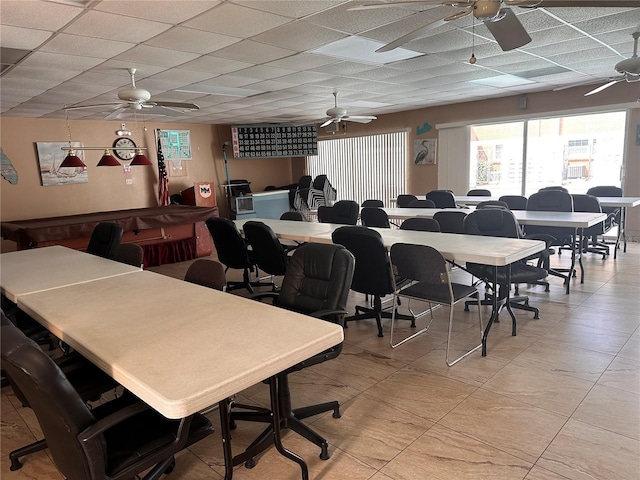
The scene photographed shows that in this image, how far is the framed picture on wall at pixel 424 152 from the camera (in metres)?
8.95

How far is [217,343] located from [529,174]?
25.6ft

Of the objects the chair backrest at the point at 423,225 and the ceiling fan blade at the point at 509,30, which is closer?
the ceiling fan blade at the point at 509,30

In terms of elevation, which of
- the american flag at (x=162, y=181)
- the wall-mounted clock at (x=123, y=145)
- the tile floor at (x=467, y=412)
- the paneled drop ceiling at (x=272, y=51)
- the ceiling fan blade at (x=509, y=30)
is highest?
the paneled drop ceiling at (x=272, y=51)

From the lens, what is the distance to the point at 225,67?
183 inches

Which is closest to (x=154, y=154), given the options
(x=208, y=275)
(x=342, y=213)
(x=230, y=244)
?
(x=342, y=213)

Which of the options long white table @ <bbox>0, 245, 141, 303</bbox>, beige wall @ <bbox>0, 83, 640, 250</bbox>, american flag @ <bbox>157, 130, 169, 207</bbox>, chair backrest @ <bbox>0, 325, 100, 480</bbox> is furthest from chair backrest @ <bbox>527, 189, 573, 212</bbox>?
american flag @ <bbox>157, 130, 169, 207</bbox>

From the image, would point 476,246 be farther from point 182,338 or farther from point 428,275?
point 182,338

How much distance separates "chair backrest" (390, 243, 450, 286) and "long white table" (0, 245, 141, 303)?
1906 mm

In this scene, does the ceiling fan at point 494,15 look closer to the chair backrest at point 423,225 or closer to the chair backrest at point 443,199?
the chair backrest at point 423,225

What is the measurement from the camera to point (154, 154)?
9.02 meters

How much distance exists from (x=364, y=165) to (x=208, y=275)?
8091mm

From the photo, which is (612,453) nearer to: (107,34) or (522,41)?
(522,41)

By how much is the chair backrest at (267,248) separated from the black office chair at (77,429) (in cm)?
259

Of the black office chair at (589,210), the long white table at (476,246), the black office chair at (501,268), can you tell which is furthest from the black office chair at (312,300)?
the black office chair at (589,210)
